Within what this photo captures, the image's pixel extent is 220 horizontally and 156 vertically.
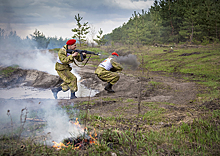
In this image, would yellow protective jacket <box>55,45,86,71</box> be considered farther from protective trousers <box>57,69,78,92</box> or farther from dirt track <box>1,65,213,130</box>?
dirt track <box>1,65,213,130</box>

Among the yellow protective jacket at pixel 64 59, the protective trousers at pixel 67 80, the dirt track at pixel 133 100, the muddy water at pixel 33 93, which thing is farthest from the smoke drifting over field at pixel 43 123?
the muddy water at pixel 33 93

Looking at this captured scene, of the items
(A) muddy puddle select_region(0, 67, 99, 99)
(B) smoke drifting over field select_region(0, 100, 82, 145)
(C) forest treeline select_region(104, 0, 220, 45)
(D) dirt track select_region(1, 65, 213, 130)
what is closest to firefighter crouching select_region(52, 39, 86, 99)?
(D) dirt track select_region(1, 65, 213, 130)

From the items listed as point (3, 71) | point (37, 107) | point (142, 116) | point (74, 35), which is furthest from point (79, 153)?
point (74, 35)

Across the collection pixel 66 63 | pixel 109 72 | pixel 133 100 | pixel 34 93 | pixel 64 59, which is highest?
pixel 64 59

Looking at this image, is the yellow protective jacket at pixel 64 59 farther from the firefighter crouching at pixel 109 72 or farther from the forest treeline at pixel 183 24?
the forest treeline at pixel 183 24

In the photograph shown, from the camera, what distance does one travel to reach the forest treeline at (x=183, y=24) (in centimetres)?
2500

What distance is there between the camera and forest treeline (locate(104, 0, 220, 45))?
2500cm

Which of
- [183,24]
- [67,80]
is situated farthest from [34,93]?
[183,24]

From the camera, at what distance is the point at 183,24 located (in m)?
27.9

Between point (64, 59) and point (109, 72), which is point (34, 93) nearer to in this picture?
point (64, 59)

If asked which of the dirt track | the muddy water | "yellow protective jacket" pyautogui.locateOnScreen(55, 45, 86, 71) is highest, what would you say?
"yellow protective jacket" pyautogui.locateOnScreen(55, 45, 86, 71)

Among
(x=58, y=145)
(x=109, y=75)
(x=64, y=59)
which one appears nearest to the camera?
(x=58, y=145)

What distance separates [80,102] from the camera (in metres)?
5.46

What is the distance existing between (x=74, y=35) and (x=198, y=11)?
2616 centimetres
